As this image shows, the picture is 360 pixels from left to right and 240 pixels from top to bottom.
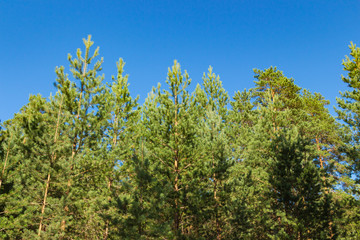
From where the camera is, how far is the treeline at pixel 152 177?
24.2 feet

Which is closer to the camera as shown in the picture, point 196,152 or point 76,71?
point 196,152

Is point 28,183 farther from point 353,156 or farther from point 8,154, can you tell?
point 353,156

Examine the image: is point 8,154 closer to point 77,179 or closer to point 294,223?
point 77,179

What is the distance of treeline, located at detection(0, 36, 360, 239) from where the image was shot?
7.38 meters

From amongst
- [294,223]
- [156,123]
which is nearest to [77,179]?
[156,123]

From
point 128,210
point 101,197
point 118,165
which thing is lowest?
point 128,210

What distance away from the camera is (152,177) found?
24.3 ft

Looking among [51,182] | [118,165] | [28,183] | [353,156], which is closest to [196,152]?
[118,165]

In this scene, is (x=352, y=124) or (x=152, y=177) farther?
(x=352, y=124)

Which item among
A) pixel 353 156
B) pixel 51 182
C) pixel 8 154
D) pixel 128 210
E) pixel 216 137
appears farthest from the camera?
pixel 353 156

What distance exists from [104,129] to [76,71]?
304cm

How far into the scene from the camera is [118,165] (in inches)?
375

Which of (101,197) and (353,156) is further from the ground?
(353,156)

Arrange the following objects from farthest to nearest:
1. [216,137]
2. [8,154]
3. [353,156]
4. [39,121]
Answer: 1. [353,156]
2. [216,137]
3. [39,121]
4. [8,154]
